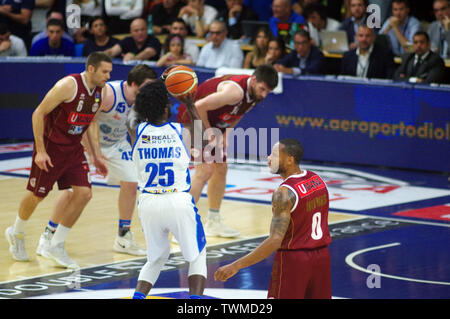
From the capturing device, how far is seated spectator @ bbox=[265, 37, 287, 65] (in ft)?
46.8

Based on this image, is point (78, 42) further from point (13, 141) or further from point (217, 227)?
point (217, 227)

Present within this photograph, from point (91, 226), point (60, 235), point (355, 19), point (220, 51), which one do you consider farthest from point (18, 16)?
point (60, 235)

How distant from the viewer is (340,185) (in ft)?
41.1

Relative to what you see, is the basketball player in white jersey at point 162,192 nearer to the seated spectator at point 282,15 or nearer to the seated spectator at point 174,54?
the seated spectator at point 174,54

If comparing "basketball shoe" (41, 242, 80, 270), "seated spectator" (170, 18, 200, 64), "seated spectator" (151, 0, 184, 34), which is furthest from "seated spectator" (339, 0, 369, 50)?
"basketball shoe" (41, 242, 80, 270)

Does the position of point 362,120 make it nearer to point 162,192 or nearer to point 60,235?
point 60,235

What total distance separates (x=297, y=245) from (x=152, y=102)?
1578 mm

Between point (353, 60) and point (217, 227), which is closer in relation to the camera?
point (217, 227)

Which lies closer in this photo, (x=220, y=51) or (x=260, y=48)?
(x=260, y=48)

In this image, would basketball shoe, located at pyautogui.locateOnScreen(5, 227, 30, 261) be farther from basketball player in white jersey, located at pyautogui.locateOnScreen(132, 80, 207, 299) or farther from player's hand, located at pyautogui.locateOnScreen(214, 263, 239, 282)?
player's hand, located at pyautogui.locateOnScreen(214, 263, 239, 282)

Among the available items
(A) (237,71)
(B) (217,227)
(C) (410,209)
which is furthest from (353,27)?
(B) (217,227)

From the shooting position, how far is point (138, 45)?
15.8 m

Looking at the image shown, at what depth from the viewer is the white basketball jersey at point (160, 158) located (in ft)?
21.4

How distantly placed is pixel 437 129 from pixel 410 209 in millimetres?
2122
